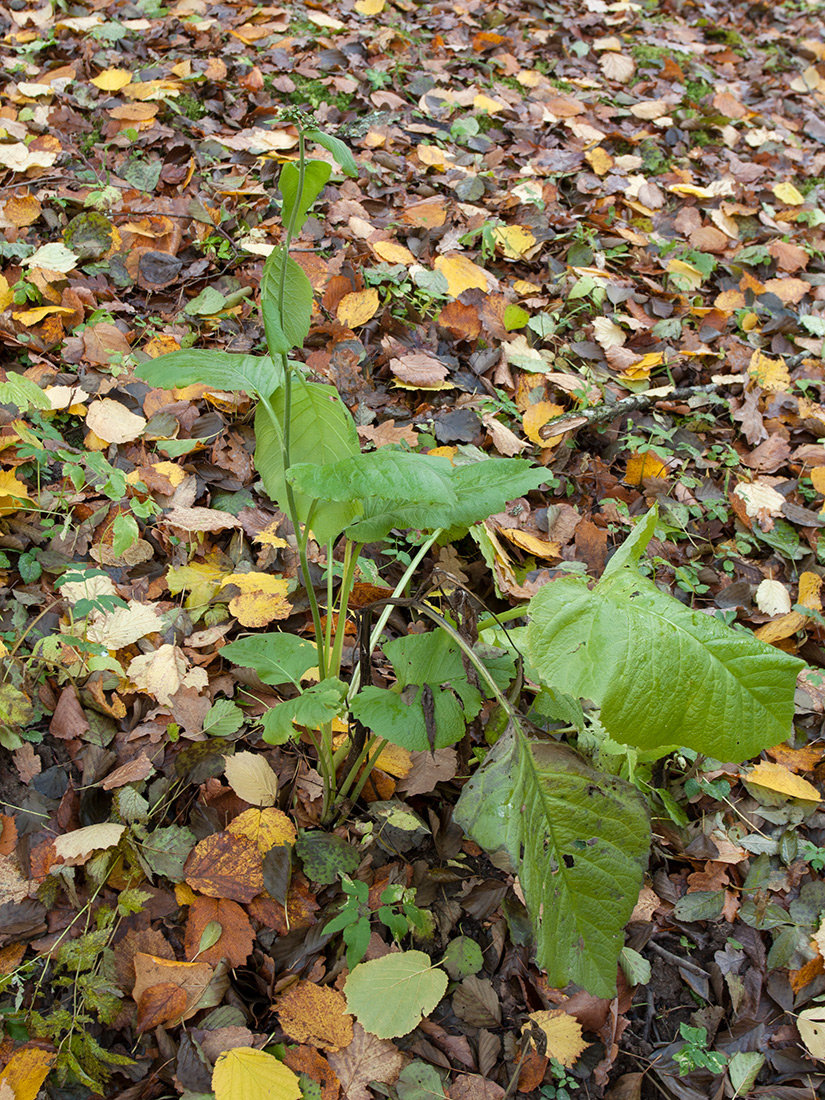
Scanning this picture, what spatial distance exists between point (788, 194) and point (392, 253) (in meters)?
2.09

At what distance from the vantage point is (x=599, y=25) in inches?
169

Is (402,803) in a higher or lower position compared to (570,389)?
lower

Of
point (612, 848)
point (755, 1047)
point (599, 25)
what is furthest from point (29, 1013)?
point (599, 25)

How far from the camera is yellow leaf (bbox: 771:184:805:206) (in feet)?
11.5

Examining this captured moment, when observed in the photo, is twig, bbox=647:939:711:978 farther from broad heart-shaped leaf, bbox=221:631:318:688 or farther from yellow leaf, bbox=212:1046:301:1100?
broad heart-shaped leaf, bbox=221:631:318:688

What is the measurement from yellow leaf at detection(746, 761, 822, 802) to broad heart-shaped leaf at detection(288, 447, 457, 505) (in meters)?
1.28

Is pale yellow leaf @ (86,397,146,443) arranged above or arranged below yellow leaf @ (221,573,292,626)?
above

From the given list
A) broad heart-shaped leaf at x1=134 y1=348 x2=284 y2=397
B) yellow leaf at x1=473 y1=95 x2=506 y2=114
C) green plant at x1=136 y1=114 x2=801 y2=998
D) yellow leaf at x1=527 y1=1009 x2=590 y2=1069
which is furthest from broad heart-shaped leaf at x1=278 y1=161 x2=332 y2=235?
yellow leaf at x1=473 y1=95 x2=506 y2=114

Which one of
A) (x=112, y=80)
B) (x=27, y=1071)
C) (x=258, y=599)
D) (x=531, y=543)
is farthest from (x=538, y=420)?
(x=112, y=80)

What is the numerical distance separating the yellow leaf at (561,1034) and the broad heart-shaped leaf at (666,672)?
684 mm

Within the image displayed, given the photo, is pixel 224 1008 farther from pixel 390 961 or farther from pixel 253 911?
pixel 390 961

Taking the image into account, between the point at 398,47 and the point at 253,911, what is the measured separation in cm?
391

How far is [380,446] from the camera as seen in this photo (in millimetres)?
2139

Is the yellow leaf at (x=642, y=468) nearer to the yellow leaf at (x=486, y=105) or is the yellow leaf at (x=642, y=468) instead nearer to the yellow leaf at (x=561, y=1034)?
the yellow leaf at (x=561, y=1034)
